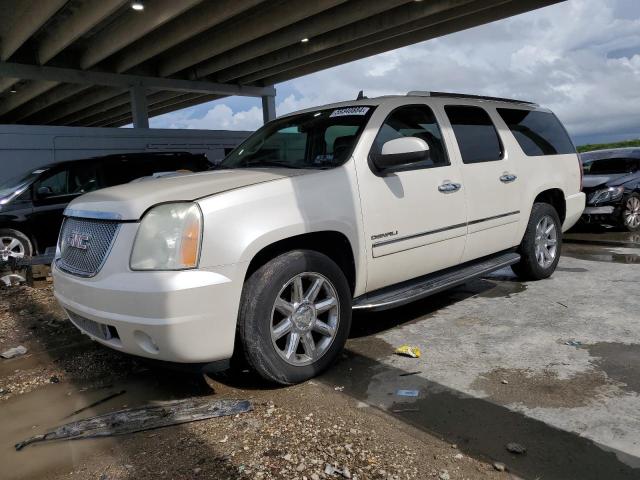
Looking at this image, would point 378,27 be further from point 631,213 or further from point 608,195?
point 631,213

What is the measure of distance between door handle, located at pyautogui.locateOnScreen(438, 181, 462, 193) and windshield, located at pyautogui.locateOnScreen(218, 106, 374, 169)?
80 cm

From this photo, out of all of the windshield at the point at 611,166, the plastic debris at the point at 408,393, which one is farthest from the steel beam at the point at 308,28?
the plastic debris at the point at 408,393

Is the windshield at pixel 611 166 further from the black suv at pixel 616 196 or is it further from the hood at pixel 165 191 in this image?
the hood at pixel 165 191

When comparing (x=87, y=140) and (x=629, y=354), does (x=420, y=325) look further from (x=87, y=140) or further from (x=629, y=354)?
(x=87, y=140)

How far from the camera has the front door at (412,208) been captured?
3.53 m

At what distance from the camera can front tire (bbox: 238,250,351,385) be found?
9.55 ft

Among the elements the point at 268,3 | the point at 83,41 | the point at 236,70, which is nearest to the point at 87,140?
the point at 83,41

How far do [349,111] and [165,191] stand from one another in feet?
5.45

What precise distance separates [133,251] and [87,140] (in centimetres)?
1500

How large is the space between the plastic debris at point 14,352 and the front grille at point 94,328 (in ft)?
3.67

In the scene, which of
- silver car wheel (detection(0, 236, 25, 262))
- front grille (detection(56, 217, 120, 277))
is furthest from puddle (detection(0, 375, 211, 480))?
silver car wheel (detection(0, 236, 25, 262))

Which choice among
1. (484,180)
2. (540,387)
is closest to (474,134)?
(484,180)

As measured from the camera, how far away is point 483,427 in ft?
8.63

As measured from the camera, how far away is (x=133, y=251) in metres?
2.79
